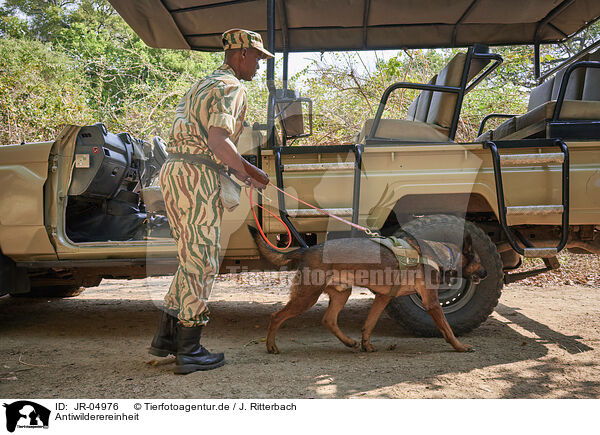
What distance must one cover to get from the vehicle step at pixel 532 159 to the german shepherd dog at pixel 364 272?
31.0 inches

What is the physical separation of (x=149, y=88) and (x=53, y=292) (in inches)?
334

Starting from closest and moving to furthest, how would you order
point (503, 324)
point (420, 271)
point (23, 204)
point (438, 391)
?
point (438, 391) < point (420, 271) < point (23, 204) < point (503, 324)

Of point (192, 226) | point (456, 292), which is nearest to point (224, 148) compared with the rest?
point (192, 226)

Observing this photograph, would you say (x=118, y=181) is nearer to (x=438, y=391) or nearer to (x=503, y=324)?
(x=438, y=391)

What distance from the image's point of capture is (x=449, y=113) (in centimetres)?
345

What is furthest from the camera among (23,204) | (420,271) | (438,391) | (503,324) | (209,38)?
(209,38)

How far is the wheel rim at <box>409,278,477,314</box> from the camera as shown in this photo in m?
3.39

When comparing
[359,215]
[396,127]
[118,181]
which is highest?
[396,127]

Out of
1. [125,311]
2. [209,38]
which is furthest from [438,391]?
[209,38]

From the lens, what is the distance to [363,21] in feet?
14.7

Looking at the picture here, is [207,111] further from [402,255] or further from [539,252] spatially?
[539,252]

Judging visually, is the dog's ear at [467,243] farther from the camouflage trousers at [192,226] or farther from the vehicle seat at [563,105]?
the camouflage trousers at [192,226]

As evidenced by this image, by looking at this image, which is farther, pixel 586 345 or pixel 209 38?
pixel 209 38

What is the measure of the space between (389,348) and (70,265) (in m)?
2.56
